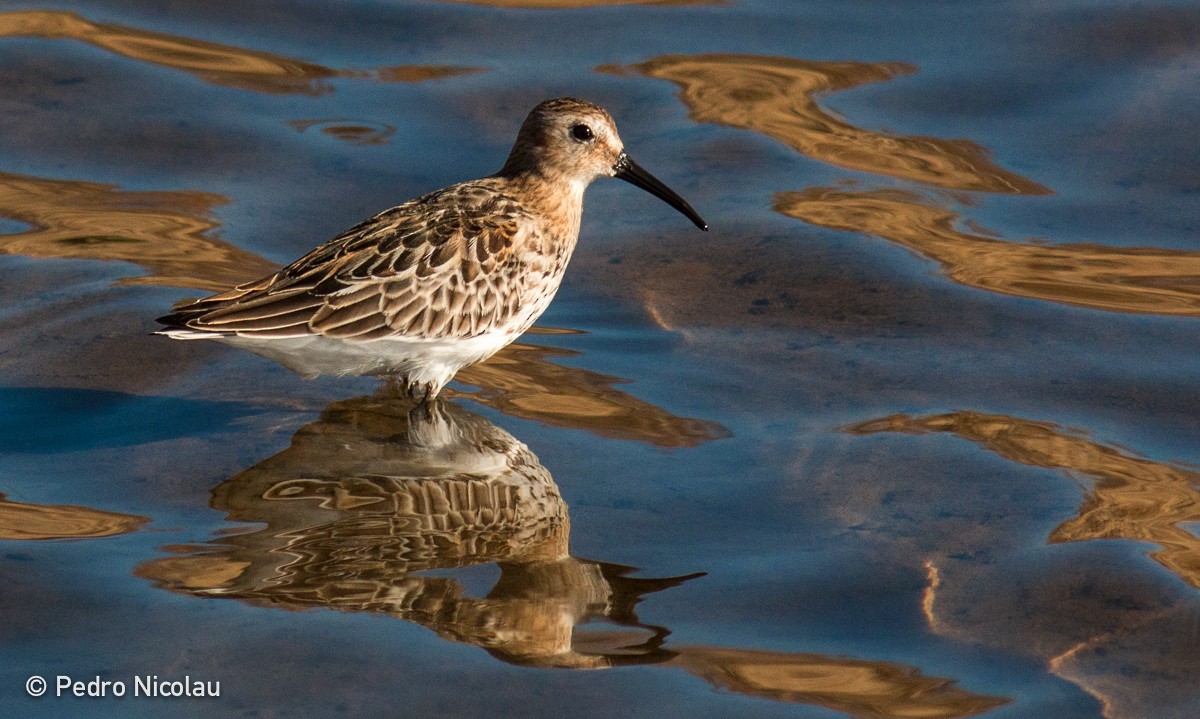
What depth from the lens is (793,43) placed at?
14719 mm

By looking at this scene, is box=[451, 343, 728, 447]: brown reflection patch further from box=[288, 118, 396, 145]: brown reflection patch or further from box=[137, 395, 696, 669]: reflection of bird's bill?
box=[288, 118, 396, 145]: brown reflection patch

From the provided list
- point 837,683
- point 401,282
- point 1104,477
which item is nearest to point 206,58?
point 401,282

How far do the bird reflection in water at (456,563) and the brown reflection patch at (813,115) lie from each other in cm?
488

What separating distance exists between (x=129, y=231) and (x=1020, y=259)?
6436 millimetres

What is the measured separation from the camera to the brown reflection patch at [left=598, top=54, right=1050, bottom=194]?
13023 mm

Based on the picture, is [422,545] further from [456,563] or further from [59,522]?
[59,522]

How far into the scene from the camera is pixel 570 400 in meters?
10.0

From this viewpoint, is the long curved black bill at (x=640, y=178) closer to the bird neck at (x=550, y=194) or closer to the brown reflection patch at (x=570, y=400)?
the bird neck at (x=550, y=194)

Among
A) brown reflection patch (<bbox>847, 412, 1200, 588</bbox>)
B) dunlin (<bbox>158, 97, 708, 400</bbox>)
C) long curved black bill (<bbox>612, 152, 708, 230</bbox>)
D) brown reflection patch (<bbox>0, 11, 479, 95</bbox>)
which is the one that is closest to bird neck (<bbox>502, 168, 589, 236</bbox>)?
dunlin (<bbox>158, 97, 708, 400</bbox>)

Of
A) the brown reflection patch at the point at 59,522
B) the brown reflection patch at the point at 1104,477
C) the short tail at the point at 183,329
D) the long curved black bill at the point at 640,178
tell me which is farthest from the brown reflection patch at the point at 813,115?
the brown reflection patch at the point at 59,522

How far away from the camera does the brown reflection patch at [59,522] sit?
27.1 ft

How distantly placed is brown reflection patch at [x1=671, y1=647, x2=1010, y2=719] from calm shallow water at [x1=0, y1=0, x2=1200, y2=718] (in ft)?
0.07

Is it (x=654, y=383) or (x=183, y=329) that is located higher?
(x=183, y=329)

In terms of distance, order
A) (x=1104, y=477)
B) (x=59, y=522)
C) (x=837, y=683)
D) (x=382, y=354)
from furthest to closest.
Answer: (x=382, y=354) → (x=1104, y=477) → (x=59, y=522) → (x=837, y=683)
